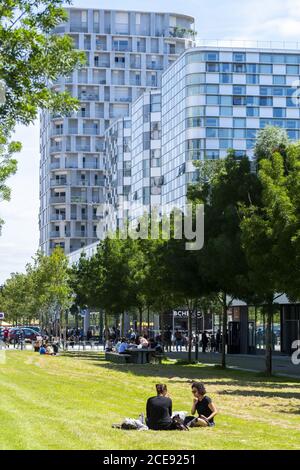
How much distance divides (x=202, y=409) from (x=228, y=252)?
67.6ft

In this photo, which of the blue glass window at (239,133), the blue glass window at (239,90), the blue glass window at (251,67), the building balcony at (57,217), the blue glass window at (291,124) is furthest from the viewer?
the building balcony at (57,217)

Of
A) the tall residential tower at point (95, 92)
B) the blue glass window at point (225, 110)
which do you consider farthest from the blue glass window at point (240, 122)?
the tall residential tower at point (95, 92)

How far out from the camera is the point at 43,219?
177 m

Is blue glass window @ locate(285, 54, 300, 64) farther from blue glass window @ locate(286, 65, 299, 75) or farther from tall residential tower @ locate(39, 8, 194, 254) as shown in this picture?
tall residential tower @ locate(39, 8, 194, 254)

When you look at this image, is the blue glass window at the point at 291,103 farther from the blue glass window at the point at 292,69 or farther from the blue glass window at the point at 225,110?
the blue glass window at the point at 225,110

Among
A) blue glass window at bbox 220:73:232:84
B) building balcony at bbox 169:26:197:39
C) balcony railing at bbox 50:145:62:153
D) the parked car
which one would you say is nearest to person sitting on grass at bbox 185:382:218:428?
the parked car

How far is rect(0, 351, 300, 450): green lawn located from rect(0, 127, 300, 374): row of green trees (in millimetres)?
3893

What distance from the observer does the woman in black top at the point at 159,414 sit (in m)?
18.3

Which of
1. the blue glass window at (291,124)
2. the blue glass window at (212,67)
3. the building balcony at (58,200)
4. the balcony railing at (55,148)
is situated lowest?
the building balcony at (58,200)

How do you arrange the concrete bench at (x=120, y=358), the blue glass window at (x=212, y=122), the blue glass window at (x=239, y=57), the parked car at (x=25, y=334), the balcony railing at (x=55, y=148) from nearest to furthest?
the concrete bench at (x=120, y=358) → the parked car at (x=25, y=334) → the blue glass window at (x=212, y=122) → the blue glass window at (x=239, y=57) → the balcony railing at (x=55, y=148)

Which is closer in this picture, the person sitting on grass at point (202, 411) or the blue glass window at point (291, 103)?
the person sitting on grass at point (202, 411)

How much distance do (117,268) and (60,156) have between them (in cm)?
10511
